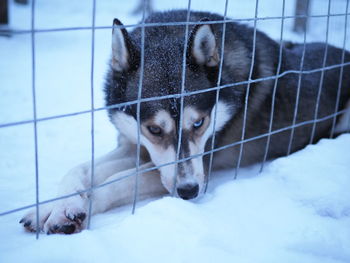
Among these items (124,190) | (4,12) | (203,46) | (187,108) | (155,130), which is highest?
(203,46)

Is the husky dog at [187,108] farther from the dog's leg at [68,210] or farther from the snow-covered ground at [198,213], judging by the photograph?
the snow-covered ground at [198,213]

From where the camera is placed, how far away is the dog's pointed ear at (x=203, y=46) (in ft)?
5.12

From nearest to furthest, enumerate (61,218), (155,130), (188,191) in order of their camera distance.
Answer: (61,218), (188,191), (155,130)

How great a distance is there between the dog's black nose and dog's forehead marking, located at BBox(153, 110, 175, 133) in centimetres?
29

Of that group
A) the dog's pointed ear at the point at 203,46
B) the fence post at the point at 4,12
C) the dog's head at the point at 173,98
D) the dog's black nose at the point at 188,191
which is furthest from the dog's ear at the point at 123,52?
the fence post at the point at 4,12

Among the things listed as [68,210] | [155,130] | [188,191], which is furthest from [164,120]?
[68,210]

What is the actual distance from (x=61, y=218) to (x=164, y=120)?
2.04 ft

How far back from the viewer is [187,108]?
65.0 inches

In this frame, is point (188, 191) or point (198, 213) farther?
point (188, 191)

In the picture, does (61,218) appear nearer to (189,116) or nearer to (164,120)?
(164,120)

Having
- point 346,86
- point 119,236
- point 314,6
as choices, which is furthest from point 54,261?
point 314,6

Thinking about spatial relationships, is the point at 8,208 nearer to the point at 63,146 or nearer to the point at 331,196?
the point at 63,146

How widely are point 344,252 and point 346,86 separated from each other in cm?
147

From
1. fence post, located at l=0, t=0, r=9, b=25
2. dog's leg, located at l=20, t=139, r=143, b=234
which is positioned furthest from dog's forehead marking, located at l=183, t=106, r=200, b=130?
fence post, located at l=0, t=0, r=9, b=25
